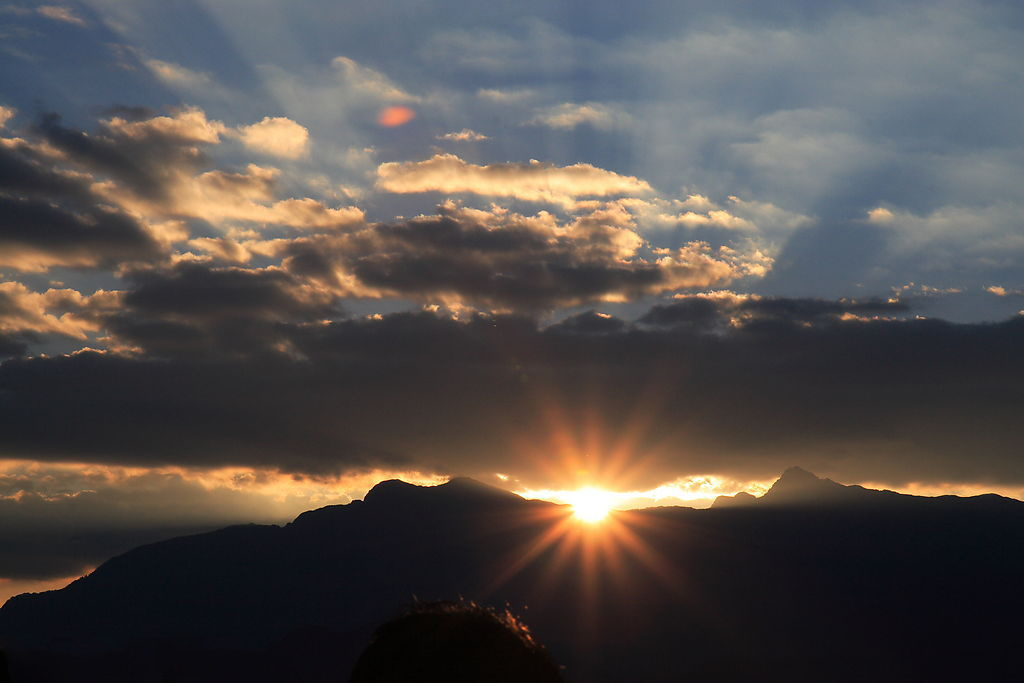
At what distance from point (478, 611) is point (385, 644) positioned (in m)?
3.05

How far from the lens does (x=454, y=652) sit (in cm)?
2805

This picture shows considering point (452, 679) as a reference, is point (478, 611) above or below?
above

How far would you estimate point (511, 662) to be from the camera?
92.0 feet

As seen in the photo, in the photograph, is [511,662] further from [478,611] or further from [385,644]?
[385,644]

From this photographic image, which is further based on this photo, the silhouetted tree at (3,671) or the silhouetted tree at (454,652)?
the silhouetted tree at (3,671)

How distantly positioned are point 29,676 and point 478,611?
17.3 m

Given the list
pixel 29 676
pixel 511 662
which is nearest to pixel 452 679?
pixel 511 662

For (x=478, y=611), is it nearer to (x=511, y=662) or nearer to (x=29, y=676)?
(x=511, y=662)

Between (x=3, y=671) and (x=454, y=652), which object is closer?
(x=454, y=652)

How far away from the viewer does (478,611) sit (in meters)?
29.3

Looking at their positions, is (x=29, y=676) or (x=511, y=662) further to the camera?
(x=29, y=676)

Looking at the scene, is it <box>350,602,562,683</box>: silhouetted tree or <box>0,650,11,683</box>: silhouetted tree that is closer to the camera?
<box>350,602,562,683</box>: silhouetted tree

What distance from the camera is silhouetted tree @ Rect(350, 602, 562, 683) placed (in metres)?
27.8

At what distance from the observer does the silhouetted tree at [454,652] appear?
91.2 feet
